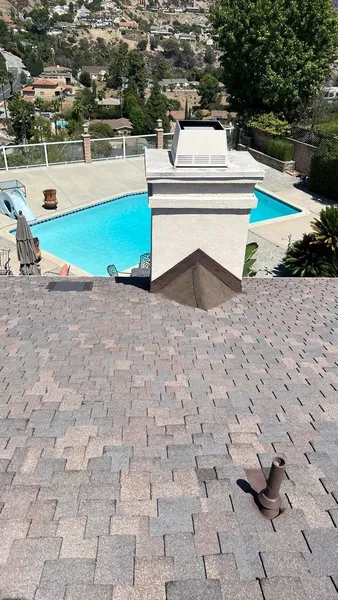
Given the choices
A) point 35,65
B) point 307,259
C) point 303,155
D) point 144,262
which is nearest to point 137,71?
point 35,65

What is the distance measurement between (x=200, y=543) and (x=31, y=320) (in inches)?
200

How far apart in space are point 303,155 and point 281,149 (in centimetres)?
161

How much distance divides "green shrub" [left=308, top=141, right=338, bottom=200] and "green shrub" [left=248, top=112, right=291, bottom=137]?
5.58m

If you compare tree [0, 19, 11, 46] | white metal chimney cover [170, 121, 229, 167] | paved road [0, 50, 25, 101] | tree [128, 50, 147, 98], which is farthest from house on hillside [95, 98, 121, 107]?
white metal chimney cover [170, 121, 229, 167]

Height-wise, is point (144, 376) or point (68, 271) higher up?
point (144, 376)

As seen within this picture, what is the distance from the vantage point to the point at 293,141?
29234mm

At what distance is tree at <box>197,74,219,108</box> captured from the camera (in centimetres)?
12794

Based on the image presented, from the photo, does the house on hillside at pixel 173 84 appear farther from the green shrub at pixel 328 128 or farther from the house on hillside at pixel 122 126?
the green shrub at pixel 328 128

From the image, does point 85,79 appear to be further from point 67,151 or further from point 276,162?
point 276,162

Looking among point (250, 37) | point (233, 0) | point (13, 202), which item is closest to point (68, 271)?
point (13, 202)

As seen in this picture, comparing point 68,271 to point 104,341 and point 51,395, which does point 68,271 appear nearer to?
point 104,341

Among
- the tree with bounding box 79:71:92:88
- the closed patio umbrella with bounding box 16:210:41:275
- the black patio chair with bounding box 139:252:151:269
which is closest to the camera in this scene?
the closed patio umbrella with bounding box 16:210:41:275

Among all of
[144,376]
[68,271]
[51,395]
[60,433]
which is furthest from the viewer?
[68,271]

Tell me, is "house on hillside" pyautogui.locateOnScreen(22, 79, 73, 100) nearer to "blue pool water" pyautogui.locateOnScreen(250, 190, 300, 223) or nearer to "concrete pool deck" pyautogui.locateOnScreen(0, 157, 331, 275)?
"concrete pool deck" pyautogui.locateOnScreen(0, 157, 331, 275)
